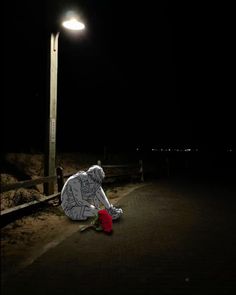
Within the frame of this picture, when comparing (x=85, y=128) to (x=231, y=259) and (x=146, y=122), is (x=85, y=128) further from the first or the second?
(x=231, y=259)

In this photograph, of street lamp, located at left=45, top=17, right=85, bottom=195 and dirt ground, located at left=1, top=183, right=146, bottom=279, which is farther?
street lamp, located at left=45, top=17, right=85, bottom=195

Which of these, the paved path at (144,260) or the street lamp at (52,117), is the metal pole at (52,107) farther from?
the paved path at (144,260)

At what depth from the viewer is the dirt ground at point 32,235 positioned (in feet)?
20.1

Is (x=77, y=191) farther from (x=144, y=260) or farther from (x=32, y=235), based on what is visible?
(x=144, y=260)

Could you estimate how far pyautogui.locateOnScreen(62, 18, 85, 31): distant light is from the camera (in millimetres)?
10098

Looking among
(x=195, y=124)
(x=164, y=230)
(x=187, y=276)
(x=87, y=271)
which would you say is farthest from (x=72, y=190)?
(x=195, y=124)

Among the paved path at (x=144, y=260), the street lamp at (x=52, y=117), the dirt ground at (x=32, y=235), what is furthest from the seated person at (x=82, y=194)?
the street lamp at (x=52, y=117)

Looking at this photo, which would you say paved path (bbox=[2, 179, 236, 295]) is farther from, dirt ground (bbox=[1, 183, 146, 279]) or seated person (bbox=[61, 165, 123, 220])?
seated person (bbox=[61, 165, 123, 220])

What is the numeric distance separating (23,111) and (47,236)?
91.1ft

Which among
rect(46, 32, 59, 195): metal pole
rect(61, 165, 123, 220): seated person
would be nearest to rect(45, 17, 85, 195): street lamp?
rect(46, 32, 59, 195): metal pole

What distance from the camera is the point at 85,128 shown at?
41.9 meters

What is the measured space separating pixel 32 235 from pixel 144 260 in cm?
252

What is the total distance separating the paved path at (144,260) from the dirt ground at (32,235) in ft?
0.71

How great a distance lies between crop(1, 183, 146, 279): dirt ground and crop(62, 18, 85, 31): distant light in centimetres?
462
